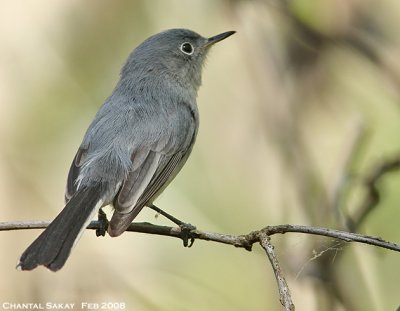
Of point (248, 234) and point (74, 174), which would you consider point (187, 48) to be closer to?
point (74, 174)

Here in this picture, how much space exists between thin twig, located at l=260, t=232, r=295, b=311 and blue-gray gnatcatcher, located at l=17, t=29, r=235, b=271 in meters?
0.77

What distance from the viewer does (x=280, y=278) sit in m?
2.23

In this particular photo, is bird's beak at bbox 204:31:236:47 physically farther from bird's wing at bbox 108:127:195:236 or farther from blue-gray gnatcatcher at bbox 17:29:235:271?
bird's wing at bbox 108:127:195:236

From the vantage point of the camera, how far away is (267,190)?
171 inches

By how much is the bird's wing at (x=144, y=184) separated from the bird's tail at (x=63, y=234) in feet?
0.36

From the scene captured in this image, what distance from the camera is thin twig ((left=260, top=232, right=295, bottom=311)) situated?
2.10 m

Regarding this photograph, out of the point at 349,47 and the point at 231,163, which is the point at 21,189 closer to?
the point at 231,163

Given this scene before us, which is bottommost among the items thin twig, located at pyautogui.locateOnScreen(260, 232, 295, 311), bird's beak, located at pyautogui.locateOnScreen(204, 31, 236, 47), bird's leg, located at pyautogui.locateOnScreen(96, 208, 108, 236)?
bird's leg, located at pyautogui.locateOnScreen(96, 208, 108, 236)

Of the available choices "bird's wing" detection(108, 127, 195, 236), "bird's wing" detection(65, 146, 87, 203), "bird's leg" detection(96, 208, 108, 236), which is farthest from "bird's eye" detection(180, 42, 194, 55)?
"bird's leg" detection(96, 208, 108, 236)

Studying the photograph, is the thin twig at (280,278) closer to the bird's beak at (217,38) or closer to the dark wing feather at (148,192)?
the dark wing feather at (148,192)

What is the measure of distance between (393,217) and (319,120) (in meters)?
0.89

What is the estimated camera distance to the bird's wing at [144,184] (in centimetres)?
314

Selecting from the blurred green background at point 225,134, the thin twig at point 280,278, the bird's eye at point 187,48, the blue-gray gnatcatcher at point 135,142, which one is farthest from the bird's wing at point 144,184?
the bird's eye at point 187,48

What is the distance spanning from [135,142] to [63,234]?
0.91 meters
